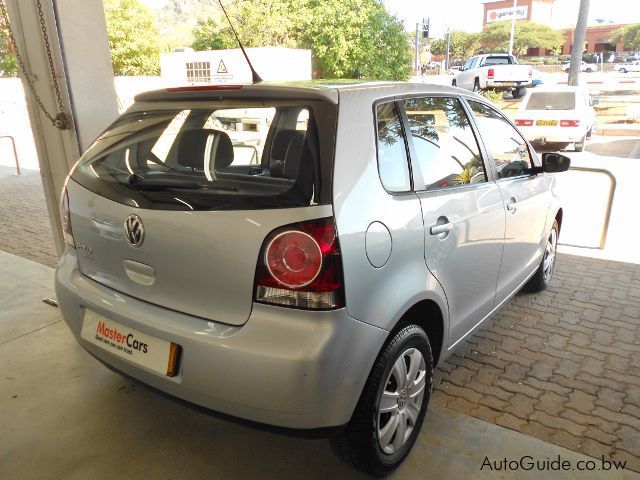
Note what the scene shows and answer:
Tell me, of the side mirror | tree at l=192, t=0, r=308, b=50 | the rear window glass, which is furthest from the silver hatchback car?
tree at l=192, t=0, r=308, b=50

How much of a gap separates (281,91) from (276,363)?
1053mm

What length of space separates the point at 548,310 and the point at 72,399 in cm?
343

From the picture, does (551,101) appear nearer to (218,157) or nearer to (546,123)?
(546,123)

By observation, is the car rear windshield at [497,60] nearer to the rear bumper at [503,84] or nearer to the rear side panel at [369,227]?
the rear bumper at [503,84]

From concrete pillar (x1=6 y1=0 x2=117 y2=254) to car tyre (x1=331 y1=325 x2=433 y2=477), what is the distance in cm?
267

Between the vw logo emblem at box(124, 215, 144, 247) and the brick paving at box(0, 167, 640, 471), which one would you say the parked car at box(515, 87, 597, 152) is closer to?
the brick paving at box(0, 167, 640, 471)

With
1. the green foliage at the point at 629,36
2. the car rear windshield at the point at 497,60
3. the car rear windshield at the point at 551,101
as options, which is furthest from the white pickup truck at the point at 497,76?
the green foliage at the point at 629,36

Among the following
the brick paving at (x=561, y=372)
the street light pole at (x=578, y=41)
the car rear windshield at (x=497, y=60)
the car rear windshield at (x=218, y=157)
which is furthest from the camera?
the car rear windshield at (x=497, y=60)

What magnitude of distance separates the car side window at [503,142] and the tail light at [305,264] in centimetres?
174

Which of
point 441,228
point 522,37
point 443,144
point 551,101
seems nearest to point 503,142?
point 443,144

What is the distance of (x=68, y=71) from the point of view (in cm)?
346

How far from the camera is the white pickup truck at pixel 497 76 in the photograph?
23.4 metres

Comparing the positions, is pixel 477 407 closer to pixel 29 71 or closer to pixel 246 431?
pixel 246 431

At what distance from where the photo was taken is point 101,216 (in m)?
2.16
